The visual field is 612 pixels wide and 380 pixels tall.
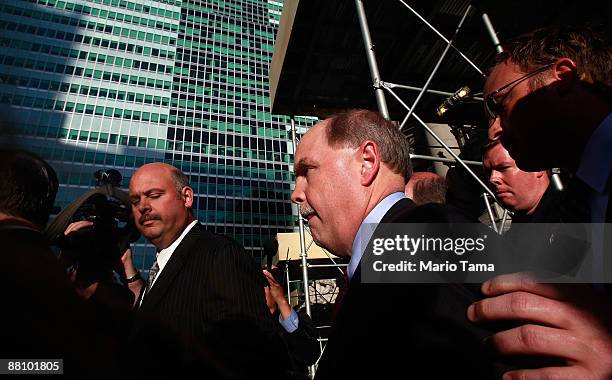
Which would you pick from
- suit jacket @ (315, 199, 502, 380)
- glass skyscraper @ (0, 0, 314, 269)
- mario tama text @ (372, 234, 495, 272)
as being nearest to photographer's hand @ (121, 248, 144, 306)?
suit jacket @ (315, 199, 502, 380)

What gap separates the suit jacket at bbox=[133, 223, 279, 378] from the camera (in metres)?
1.76

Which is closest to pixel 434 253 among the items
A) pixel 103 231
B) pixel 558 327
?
pixel 558 327

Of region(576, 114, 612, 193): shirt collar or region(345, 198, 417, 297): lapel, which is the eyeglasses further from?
region(345, 198, 417, 297): lapel

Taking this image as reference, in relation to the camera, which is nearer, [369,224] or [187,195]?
[369,224]

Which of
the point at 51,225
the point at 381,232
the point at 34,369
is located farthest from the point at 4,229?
the point at 381,232

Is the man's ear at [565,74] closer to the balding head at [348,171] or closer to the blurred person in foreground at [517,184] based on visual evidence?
the balding head at [348,171]

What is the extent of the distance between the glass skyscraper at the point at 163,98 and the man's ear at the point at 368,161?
48.1m

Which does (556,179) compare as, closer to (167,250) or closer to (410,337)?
(410,337)

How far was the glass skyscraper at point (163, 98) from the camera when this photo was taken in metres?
46.8

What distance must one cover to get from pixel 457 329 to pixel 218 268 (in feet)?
5.08

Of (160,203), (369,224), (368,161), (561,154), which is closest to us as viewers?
(561,154)

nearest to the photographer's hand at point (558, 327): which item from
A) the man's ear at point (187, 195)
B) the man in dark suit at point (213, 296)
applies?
the man in dark suit at point (213, 296)

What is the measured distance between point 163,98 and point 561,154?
5854 centimetres

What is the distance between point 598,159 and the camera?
3.59 feet
